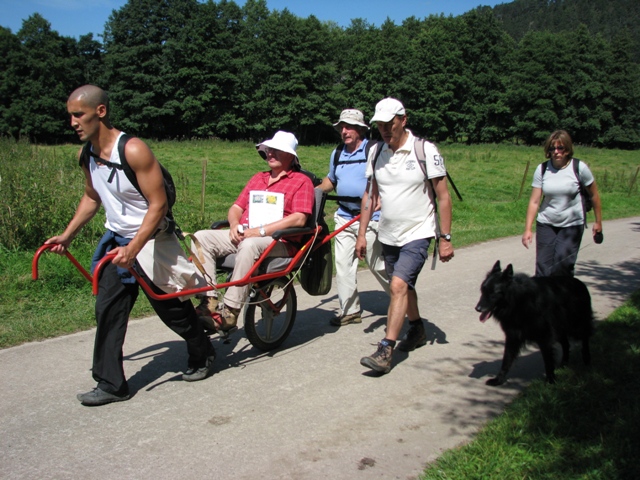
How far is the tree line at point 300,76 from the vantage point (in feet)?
207

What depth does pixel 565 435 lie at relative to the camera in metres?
3.73

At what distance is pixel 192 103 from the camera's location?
6300 centimetres

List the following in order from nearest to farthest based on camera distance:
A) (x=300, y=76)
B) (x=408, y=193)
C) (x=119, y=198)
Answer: (x=119, y=198)
(x=408, y=193)
(x=300, y=76)

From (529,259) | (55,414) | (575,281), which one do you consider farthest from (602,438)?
(529,259)

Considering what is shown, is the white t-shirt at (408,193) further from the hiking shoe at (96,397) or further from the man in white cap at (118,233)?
the hiking shoe at (96,397)

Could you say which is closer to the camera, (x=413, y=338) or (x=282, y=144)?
(x=282, y=144)

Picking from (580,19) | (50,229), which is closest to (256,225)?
(50,229)

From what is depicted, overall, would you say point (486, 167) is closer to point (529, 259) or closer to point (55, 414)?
point (529, 259)

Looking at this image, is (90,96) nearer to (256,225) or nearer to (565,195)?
(256,225)

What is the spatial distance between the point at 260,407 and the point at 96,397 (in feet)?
3.70

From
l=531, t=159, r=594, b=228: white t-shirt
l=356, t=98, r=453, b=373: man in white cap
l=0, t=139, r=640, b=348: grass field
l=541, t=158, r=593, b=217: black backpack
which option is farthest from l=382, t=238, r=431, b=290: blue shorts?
l=0, t=139, r=640, b=348: grass field

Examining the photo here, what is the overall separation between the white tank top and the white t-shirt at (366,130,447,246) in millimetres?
2044

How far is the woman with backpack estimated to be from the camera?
229 inches

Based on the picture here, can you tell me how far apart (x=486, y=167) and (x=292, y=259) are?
96.9ft
